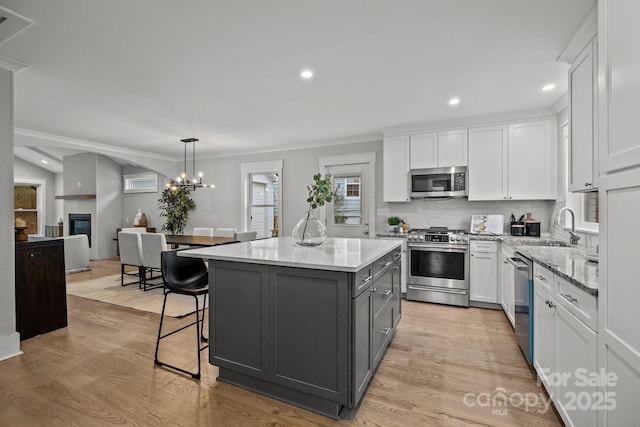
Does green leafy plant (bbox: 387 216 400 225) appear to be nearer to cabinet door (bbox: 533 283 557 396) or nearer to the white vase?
the white vase

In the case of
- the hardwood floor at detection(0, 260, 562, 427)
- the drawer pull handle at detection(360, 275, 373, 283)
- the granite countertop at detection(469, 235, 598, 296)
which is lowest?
the hardwood floor at detection(0, 260, 562, 427)

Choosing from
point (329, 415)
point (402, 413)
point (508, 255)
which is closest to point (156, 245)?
point (329, 415)

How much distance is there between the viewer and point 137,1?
6.40 feet

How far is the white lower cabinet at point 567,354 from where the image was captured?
1.39 meters

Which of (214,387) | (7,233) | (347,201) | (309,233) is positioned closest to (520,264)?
(309,233)

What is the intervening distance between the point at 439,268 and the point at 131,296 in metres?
4.37

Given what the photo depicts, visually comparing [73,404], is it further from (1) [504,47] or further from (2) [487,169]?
(2) [487,169]

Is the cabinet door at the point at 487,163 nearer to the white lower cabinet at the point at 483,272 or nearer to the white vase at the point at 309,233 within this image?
the white lower cabinet at the point at 483,272

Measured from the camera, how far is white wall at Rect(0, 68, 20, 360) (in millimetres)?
2584

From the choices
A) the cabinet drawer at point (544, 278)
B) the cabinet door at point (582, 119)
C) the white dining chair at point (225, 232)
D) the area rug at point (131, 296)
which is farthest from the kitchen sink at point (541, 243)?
the white dining chair at point (225, 232)

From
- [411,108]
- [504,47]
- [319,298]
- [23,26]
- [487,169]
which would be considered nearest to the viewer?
[319,298]

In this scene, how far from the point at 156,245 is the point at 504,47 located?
4738mm

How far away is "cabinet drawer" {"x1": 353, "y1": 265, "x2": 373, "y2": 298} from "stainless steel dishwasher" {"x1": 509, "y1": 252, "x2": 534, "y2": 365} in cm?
127

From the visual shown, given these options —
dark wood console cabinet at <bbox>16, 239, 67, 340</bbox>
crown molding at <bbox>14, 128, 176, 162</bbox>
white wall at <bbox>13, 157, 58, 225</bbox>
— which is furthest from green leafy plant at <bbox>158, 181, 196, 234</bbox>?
white wall at <bbox>13, 157, 58, 225</bbox>
